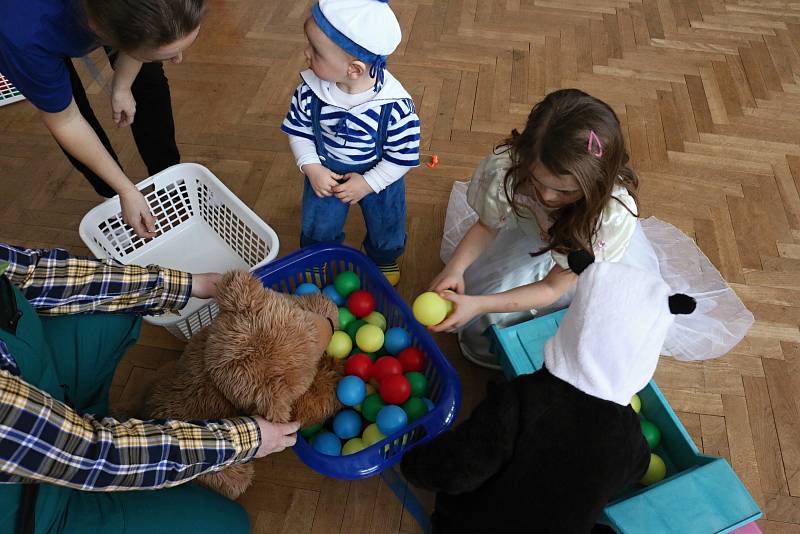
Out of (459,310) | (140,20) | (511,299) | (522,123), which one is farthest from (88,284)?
(522,123)

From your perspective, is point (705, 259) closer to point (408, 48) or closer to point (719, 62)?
point (719, 62)

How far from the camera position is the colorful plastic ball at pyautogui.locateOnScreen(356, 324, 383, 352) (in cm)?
112

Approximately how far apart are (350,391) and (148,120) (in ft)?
2.76

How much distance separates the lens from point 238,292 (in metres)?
0.84

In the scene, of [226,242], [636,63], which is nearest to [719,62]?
[636,63]

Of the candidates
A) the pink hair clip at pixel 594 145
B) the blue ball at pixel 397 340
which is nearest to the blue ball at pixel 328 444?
the blue ball at pixel 397 340

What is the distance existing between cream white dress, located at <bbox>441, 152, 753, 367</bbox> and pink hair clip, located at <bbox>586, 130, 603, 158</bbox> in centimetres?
20

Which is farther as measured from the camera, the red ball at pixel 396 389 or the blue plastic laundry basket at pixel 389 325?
the red ball at pixel 396 389

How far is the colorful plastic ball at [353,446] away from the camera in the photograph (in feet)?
3.37

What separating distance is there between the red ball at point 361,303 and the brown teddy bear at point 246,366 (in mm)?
202

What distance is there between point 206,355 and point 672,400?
985mm

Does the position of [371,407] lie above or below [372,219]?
below

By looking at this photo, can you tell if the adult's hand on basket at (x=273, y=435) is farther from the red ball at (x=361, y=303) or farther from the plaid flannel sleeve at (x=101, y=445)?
the red ball at (x=361, y=303)

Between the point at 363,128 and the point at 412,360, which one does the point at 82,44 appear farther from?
the point at 412,360
